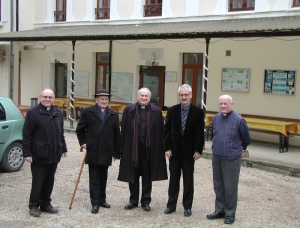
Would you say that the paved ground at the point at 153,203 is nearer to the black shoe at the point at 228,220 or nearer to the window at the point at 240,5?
the black shoe at the point at 228,220

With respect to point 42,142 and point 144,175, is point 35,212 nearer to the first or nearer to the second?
point 42,142

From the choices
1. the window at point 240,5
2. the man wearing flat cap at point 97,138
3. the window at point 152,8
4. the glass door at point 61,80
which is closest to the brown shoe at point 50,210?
the man wearing flat cap at point 97,138

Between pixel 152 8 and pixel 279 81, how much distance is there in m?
5.87

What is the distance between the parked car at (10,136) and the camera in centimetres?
888

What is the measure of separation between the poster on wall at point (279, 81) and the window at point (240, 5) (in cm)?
227

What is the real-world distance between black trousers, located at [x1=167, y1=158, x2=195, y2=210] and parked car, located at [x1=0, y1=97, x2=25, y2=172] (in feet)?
12.2

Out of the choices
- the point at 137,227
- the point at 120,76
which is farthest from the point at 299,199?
the point at 120,76

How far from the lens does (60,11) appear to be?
20312 millimetres

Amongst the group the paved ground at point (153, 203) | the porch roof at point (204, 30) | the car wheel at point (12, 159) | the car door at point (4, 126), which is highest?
the porch roof at point (204, 30)

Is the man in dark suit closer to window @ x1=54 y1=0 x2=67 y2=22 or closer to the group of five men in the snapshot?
the group of five men

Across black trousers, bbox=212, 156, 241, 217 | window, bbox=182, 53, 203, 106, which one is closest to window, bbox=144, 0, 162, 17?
window, bbox=182, 53, 203, 106

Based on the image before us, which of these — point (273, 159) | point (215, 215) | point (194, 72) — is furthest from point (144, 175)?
point (194, 72)

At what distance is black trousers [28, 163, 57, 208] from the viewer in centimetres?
638

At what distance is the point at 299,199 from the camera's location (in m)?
8.00
